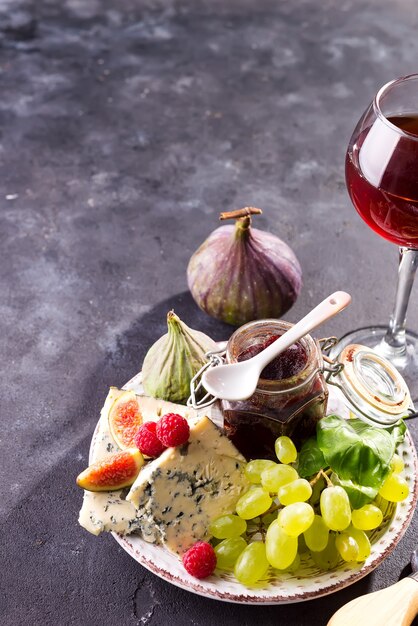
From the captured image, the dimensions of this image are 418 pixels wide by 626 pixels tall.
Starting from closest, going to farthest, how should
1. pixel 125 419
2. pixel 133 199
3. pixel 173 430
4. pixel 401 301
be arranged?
pixel 173 430
pixel 125 419
pixel 401 301
pixel 133 199

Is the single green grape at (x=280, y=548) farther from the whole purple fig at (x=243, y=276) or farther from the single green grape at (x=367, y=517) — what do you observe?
the whole purple fig at (x=243, y=276)

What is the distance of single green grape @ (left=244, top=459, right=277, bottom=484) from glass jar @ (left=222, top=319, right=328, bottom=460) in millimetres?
68

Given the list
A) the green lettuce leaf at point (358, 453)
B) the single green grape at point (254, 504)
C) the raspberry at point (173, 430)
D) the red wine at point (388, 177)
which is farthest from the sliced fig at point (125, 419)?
the red wine at point (388, 177)

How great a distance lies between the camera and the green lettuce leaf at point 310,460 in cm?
120

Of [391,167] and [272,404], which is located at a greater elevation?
[391,167]

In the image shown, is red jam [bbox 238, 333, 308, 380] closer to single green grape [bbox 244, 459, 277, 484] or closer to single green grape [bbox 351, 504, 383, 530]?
single green grape [bbox 244, 459, 277, 484]

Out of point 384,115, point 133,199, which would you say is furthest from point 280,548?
point 133,199

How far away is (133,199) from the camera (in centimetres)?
196

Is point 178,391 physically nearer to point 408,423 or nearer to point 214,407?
point 214,407

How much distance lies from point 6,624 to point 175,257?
930 millimetres

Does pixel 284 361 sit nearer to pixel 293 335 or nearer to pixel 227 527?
pixel 293 335

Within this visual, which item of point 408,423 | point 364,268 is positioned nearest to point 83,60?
point 364,268

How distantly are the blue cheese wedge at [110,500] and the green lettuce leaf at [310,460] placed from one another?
0.20 metres

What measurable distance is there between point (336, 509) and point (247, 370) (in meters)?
0.25
